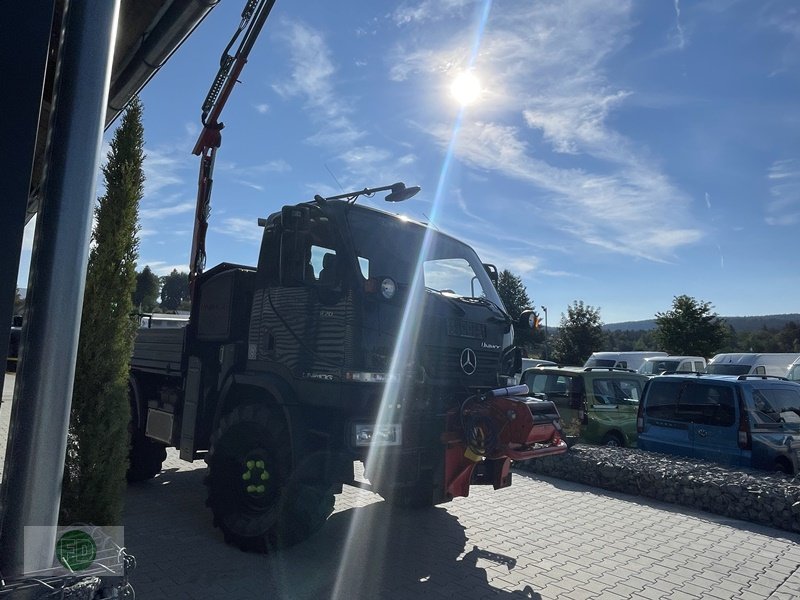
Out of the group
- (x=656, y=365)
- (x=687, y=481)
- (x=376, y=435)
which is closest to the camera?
(x=376, y=435)

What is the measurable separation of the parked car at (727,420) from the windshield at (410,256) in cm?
430

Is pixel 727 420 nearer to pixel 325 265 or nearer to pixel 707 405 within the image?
pixel 707 405

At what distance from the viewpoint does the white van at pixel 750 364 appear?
18266 mm

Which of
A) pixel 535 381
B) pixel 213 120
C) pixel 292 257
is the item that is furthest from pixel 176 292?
pixel 292 257

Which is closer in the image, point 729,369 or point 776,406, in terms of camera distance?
point 776,406

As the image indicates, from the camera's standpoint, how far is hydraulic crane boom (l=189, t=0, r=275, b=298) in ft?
25.1

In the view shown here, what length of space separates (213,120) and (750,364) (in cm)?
1724

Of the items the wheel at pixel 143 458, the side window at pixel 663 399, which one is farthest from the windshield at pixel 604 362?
the wheel at pixel 143 458

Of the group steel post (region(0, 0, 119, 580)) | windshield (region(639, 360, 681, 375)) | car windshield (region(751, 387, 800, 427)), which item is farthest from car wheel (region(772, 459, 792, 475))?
windshield (region(639, 360, 681, 375))

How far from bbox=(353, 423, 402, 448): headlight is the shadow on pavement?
1062 millimetres

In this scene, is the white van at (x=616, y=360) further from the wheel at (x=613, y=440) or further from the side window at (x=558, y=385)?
the wheel at (x=613, y=440)

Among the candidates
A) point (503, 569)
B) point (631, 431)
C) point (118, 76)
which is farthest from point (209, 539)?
point (631, 431)

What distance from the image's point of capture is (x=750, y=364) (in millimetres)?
18188

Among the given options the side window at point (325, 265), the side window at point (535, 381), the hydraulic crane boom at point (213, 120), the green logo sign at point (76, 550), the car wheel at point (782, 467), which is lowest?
the car wheel at point (782, 467)
